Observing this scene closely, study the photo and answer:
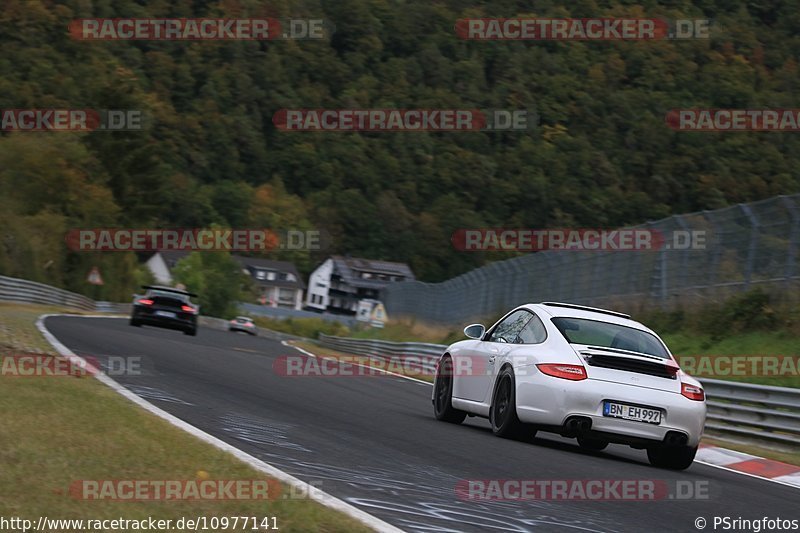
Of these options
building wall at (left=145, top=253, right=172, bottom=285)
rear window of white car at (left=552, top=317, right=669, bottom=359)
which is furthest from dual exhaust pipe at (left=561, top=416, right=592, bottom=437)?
building wall at (left=145, top=253, right=172, bottom=285)

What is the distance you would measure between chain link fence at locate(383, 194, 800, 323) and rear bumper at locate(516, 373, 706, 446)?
367 inches

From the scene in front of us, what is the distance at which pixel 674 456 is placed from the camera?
33.2 ft

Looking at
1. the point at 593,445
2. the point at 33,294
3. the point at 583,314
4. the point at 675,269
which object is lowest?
the point at 593,445

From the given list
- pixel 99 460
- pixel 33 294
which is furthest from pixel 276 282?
pixel 99 460

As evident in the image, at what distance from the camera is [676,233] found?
22578mm

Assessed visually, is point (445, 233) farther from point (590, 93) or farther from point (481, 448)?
point (481, 448)

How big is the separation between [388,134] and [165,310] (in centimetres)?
9798

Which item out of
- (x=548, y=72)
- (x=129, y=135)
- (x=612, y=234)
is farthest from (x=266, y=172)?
(x=612, y=234)

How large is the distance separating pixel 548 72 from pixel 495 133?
317 inches

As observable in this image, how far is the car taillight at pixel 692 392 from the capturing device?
33.0ft

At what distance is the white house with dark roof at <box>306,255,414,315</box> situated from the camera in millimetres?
147250

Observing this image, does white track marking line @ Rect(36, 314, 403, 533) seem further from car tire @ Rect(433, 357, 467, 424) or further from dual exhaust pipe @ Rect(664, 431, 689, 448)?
dual exhaust pipe @ Rect(664, 431, 689, 448)

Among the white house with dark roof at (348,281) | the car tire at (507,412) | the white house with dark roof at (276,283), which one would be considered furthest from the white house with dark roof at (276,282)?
the car tire at (507,412)

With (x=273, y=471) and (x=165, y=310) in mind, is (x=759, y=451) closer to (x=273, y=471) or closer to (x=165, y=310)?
(x=273, y=471)
